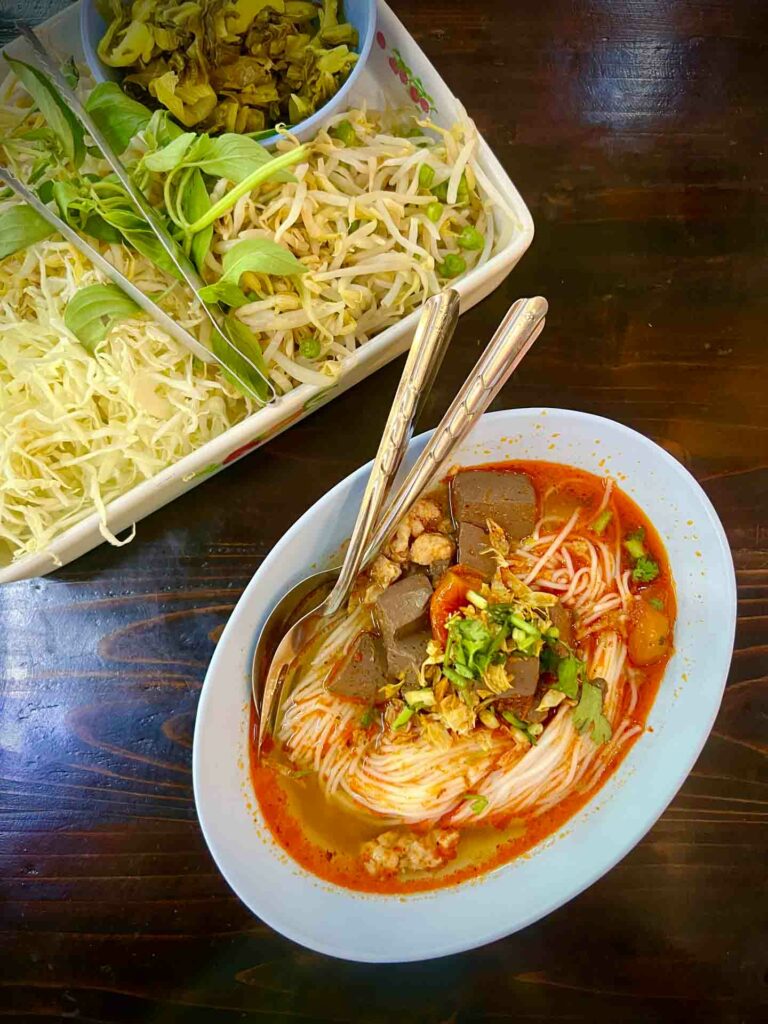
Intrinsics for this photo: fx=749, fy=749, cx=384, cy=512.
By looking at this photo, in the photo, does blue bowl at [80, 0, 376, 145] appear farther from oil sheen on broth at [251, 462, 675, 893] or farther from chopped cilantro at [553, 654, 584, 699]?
chopped cilantro at [553, 654, 584, 699]

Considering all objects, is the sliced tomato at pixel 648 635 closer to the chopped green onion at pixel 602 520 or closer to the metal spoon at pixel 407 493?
the chopped green onion at pixel 602 520

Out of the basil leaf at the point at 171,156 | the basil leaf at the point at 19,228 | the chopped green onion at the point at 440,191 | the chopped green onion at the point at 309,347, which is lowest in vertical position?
the chopped green onion at the point at 309,347

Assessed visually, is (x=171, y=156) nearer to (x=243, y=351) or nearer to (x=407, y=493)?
(x=243, y=351)

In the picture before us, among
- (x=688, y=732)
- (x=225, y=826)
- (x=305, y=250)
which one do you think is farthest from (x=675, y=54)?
(x=225, y=826)

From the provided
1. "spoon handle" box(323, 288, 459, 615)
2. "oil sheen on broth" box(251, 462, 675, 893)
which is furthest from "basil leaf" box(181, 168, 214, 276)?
"oil sheen on broth" box(251, 462, 675, 893)

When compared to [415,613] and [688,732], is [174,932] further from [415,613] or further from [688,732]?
[688,732]

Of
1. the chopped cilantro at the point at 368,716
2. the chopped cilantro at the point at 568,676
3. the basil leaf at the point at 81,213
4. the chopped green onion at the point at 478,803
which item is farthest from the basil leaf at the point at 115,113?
the chopped green onion at the point at 478,803

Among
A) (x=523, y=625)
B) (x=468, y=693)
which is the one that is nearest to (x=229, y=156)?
(x=523, y=625)
